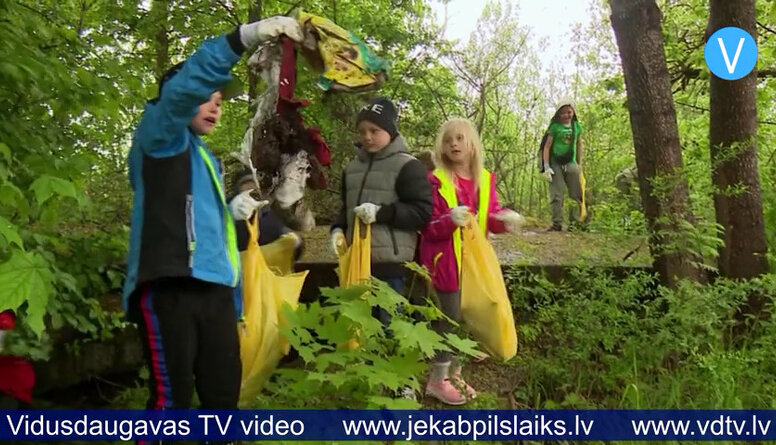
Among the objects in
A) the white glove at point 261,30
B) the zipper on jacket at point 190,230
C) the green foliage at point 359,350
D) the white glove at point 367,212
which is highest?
the white glove at point 261,30

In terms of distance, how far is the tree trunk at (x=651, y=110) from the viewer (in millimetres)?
3924

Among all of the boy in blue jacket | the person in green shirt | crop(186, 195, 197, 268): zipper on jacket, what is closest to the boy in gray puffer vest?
the boy in blue jacket

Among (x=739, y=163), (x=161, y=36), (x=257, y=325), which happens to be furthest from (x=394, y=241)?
(x=161, y=36)

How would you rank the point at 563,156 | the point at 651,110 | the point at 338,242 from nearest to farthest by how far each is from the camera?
the point at 338,242 → the point at 651,110 → the point at 563,156

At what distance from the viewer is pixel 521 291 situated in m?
3.99

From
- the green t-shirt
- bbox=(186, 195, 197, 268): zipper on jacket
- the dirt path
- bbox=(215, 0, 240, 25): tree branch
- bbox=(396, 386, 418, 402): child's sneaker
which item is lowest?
bbox=(396, 386, 418, 402): child's sneaker

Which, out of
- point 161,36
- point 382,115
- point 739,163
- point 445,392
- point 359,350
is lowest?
point 445,392

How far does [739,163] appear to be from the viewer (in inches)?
166

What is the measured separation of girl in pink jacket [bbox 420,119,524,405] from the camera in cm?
334

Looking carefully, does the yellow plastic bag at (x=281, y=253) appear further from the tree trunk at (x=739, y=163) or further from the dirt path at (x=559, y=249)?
the tree trunk at (x=739, y=163)

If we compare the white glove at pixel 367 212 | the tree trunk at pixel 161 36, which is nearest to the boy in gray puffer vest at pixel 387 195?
the white glove at pixel 367 212

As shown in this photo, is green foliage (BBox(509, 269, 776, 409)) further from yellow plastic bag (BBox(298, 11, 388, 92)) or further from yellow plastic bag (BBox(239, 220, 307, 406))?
yellow plastic bag (BBox(298, 11, 388, 92))

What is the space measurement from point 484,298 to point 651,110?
5.91 ft

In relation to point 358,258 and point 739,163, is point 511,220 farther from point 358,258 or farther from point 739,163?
point 739,163
